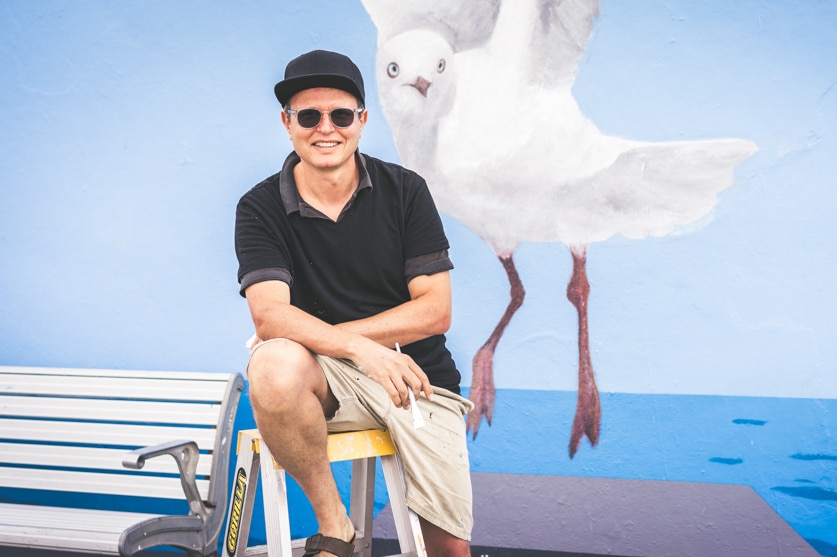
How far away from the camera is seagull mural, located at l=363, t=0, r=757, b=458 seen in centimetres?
289

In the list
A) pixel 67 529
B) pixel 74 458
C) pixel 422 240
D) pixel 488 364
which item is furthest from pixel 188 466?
pixel 422 240

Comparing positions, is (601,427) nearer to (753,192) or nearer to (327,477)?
(753,192)

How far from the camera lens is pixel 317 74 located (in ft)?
6.98

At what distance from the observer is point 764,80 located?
282 cm

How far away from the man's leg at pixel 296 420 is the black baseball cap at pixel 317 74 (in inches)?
28.4

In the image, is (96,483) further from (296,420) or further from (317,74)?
(317,74)

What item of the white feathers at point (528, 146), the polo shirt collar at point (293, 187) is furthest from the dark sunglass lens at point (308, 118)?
the white feathers at point (528, 146)

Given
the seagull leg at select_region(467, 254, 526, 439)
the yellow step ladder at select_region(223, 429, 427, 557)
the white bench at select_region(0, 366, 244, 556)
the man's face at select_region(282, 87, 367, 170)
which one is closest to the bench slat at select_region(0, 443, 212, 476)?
the white bench at select_region(0, 366, 244, 556)

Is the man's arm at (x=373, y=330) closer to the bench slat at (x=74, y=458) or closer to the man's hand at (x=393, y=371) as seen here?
the man's hand at (x=393, y=371)

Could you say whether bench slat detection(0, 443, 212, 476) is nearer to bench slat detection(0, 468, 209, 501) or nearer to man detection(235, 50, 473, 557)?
bench slat detection(0, 468, 209, 501)

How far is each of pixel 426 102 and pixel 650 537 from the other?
1.84 meters

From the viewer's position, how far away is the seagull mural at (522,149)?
289 centimetres

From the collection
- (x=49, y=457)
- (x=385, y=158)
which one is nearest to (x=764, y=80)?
(x=385, y=158)

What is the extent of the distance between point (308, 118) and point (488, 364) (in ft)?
4.21
